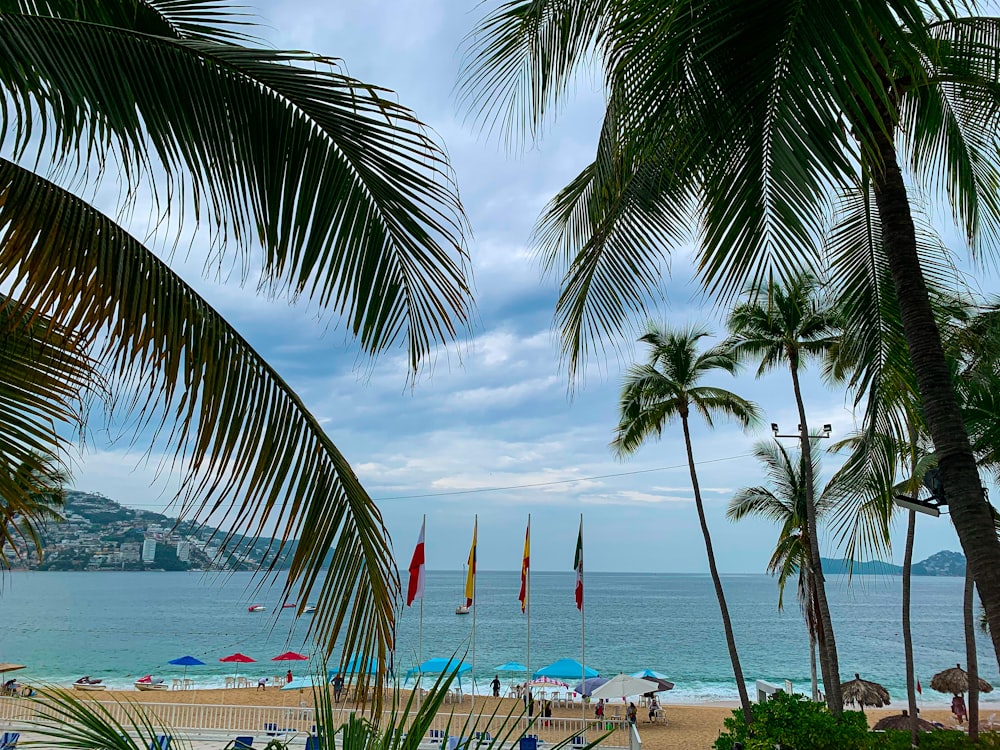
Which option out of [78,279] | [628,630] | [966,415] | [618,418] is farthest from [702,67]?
[628,630]

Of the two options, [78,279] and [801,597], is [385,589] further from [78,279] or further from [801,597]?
[801,597]

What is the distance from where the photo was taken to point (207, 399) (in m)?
2.49

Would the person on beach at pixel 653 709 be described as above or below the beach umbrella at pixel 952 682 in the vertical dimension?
below

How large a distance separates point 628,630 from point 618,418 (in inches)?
2593

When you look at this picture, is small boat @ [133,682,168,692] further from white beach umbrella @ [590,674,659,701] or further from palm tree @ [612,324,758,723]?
palm tree @ [612,324,758,723]

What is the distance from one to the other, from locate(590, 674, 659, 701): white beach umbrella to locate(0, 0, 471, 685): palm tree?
2501 cm

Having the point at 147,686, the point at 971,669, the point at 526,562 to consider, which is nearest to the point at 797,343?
the point at 971,669

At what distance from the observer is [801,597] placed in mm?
29141

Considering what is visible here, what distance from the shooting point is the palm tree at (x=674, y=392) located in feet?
69.0

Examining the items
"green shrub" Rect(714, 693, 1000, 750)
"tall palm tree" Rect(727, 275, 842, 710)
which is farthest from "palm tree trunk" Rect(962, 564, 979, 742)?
"green shrub" Rect(714, 693, 1000, 750)

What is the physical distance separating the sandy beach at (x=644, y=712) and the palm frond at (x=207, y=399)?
20.3m

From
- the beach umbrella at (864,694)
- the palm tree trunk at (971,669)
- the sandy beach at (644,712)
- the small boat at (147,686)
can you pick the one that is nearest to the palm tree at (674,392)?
the sandy beach at (644,712)

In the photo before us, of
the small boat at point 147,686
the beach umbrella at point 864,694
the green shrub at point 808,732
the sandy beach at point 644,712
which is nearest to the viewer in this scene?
the green shrub at point 808,732

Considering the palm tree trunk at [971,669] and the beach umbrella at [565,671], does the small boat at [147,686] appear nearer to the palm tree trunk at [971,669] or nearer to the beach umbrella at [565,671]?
the beach umbrella at [565,671]
